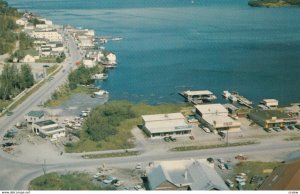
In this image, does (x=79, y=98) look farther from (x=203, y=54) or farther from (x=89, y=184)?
(x=203, y=54)

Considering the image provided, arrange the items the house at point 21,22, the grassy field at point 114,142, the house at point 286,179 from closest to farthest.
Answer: the house at point 286,179 < the grassy field at point 114,142 < the house at point 21,22

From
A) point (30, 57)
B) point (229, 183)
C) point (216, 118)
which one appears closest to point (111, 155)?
point (229, 183)

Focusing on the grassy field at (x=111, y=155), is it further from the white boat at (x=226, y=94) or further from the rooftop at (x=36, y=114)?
the white boat at (x=226, y=94)

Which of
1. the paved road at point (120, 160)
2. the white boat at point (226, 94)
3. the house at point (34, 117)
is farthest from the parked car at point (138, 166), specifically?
the white boat at point (226, 94)

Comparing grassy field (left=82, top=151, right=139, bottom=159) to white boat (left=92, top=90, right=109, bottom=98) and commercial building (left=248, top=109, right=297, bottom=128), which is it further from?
white boat (left=92, top=90, right=109, bottom=98)

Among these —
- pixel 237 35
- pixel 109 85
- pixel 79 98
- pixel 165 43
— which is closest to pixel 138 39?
pixel 165 43
